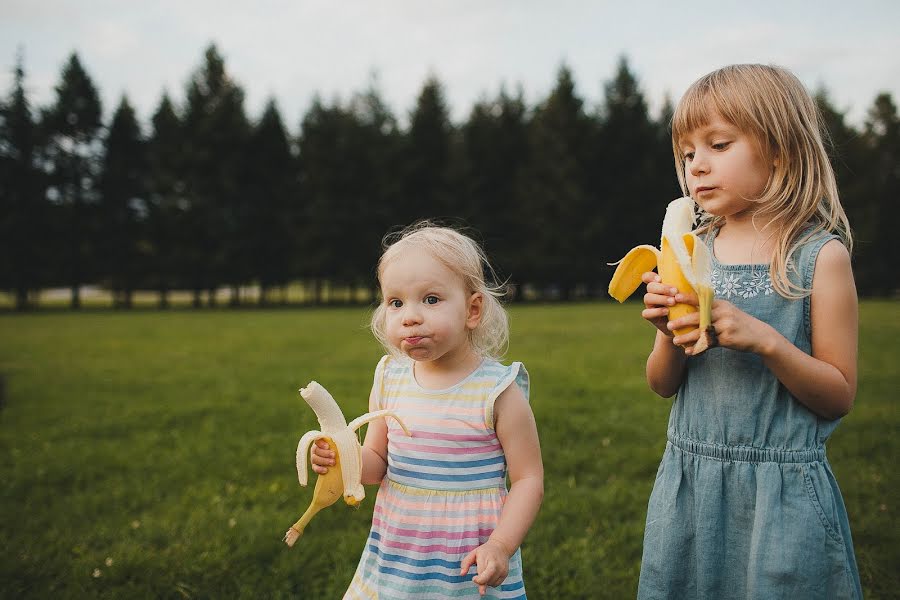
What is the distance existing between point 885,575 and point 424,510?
9.08ft

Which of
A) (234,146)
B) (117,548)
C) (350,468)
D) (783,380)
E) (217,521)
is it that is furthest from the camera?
(234,146)

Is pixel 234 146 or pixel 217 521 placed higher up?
pixel 234 146

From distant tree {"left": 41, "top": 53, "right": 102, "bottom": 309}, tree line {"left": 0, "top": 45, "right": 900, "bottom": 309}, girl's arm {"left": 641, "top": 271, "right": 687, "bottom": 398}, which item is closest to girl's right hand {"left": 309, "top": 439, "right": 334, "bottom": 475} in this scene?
girl's arm {"left": 641, "top": 271, "right": 687, "bottom": 398}

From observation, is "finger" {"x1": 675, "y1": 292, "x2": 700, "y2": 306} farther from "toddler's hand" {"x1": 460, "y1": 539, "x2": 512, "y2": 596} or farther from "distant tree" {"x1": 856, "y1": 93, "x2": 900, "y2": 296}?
"distant tree" {"x1": 856, "y1": 93, "x2": 900, "y2": 296}

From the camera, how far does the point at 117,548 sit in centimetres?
373

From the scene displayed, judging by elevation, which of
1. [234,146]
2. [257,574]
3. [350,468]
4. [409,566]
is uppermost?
[234,146]

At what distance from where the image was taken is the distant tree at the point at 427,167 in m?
37.1

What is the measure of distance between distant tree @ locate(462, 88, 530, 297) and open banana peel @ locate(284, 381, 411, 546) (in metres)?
35.4

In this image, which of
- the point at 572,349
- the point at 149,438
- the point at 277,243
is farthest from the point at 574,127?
the point at 149,438

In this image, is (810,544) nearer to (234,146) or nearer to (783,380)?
(783,380)

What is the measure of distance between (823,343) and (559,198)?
3685cm

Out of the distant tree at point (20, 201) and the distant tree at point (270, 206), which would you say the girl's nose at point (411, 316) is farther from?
the distant tree at point (20, 201)

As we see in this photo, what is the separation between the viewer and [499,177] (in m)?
38.8

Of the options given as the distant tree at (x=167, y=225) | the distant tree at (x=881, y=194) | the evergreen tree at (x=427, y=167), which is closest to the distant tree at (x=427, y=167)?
the evergreen tree at (x=427, y=167)
